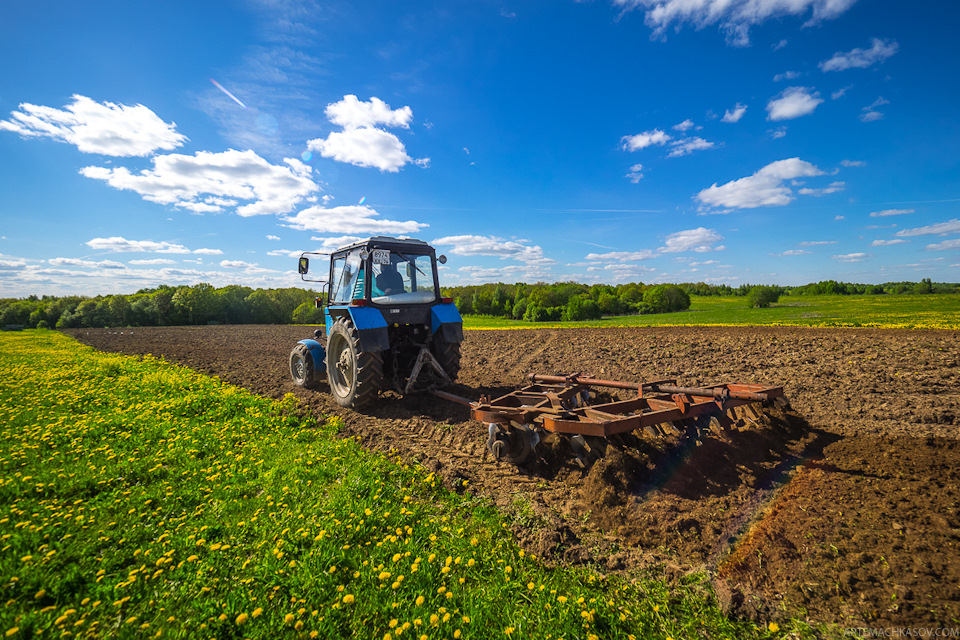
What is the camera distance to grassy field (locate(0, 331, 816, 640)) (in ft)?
6.82

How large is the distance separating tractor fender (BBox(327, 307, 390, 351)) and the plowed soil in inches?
45.8

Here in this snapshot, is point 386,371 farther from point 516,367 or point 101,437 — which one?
point 516,367

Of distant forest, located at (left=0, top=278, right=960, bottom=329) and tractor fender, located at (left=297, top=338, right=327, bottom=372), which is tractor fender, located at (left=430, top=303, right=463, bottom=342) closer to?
tractor fender, located at (left=297, top=338, right=327, bottom=372)

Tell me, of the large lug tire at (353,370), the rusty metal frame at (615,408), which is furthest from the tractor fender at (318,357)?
the rusty metal frame at (615,408)

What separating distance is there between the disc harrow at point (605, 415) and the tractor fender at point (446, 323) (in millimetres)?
2174

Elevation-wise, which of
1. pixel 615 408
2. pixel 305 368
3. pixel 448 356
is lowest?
pixel 305 368

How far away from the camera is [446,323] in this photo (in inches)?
261

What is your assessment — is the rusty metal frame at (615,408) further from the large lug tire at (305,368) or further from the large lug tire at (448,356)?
the large lug tire at (305,368)

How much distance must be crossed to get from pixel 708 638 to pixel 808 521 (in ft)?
5.01

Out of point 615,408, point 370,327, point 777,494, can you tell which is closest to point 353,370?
→ point 370,327

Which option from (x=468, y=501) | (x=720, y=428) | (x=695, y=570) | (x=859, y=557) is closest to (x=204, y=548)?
(x=468, y=501)

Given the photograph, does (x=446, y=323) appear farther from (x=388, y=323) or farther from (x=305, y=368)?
(x=305, y=368)

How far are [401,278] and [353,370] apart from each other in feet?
6.27

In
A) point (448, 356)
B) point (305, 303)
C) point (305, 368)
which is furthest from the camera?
point (305, 303)
